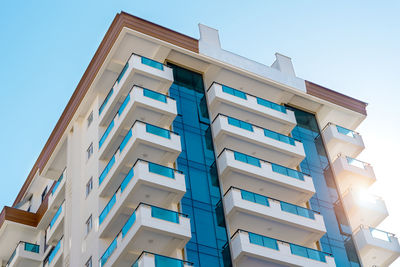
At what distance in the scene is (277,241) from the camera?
4000cm

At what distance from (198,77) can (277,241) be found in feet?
43.5

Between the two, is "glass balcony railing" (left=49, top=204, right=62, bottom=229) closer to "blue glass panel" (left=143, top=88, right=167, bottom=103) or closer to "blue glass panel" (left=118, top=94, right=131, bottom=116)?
"blue glass panel" (left=118, top=94, right=131, bottom=116)

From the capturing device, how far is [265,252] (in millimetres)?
39125

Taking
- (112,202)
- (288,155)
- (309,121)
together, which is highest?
(309,121)

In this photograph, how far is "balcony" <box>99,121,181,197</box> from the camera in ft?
133

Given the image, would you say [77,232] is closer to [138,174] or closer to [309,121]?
[138,174]

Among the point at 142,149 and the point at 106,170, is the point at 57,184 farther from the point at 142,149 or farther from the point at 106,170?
the point at 142,149

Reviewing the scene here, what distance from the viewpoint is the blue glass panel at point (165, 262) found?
117 feet

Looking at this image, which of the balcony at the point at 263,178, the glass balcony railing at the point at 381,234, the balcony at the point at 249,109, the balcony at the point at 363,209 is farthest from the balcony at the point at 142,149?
the glass balcony railing at the point at 381,234

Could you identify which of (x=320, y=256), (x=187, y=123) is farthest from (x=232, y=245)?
(x=187, y=123)

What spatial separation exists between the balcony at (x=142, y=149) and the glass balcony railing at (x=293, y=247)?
6.69 m

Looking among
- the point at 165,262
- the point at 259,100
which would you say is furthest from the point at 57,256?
the point at 259,100

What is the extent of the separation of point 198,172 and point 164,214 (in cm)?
497

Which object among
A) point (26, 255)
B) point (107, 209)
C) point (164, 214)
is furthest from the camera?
point (26, 255)
